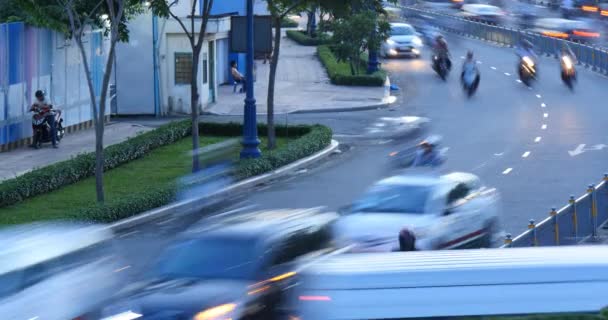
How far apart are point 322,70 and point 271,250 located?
1543 inches

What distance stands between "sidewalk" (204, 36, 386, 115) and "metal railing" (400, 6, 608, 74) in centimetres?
1033

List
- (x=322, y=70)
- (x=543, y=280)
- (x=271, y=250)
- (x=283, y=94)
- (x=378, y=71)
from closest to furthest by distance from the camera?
(x=543, y=280) → (x=271, y=250) → (x=283, y=94) → (x=378, y=71) → (x=322, y=70)

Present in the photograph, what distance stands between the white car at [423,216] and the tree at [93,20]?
6068mm

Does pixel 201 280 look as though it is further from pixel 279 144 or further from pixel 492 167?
pixel 279 144

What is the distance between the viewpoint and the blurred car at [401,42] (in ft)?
180

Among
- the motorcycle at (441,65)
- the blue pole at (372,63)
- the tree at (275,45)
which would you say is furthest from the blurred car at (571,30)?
the tree at (275,45)

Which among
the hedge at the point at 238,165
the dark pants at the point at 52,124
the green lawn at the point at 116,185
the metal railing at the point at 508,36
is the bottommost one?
the green lawn at the point at 116,185

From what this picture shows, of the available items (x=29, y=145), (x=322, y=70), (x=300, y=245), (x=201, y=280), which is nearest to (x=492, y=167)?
(x=29, y=145)

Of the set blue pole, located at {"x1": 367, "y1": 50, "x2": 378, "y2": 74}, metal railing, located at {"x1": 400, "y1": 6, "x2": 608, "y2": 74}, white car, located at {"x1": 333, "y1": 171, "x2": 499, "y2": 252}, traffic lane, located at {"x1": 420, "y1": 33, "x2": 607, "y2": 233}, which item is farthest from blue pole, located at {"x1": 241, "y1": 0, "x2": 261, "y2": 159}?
metal railing, located at {"x1": 400, "y1": 6, "x2": 608, "y2": 74}

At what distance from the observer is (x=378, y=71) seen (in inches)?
1849

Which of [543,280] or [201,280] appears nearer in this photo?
[543,280]

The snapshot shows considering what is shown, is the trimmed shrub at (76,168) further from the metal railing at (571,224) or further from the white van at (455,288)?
the white van at (455,288)

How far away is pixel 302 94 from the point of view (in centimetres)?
4197

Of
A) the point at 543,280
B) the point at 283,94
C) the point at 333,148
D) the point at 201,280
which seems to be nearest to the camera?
the point at 543,280
